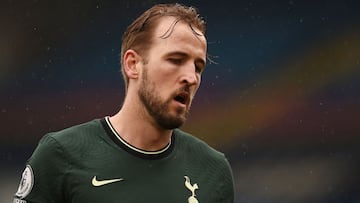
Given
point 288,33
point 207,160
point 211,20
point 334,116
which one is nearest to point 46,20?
point 211,20

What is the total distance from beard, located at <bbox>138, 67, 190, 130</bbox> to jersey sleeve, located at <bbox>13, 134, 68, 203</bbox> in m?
0.26

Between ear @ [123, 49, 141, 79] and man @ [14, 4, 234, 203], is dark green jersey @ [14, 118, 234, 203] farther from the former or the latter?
ear @ [123, 49, 141, 79]

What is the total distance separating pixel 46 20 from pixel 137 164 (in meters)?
2.79

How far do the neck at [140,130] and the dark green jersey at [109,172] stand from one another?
0.02m

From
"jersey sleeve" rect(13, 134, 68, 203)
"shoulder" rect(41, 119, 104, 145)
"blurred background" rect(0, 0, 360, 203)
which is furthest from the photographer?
"blurred background" rect(0, 0, 360, 203)

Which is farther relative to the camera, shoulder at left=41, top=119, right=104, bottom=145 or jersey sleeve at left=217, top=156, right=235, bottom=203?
jersey sleeve at left=217, top=156, right=235, bottom=203

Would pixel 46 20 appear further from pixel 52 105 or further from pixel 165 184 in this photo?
pixel 165 184

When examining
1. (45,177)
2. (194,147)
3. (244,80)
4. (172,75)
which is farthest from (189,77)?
(244,80)

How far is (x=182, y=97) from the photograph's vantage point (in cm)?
218

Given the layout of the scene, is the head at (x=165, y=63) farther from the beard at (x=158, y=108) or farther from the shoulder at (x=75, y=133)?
the shoulder at (x=75, y=133)

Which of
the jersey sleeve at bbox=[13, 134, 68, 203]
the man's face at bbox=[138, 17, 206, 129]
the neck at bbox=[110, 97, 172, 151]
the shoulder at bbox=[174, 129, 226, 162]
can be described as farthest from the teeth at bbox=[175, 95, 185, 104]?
the jersey sleeve at bbox=[13, 134, 68, 203]

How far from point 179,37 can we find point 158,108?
0.20m

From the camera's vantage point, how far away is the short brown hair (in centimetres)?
228

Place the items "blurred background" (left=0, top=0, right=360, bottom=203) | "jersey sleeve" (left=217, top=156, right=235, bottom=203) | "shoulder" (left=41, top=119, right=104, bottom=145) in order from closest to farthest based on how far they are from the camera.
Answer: "shoulder" (left=41, top=119, right=104, bottom=145) < "jersey sleeve" (left=217, top=156, right=235, bottom=203) < "blurred background" (left=0, top=0, right=360, bottom=203)
